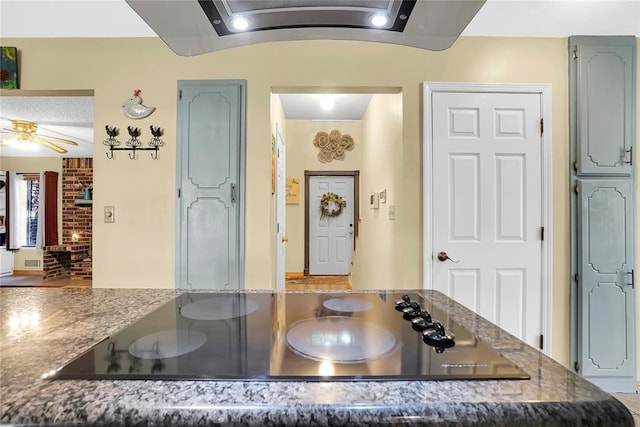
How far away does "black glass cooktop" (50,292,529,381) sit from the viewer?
0.58 meters

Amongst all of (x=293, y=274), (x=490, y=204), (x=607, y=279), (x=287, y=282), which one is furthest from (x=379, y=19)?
(x=293, y=274)

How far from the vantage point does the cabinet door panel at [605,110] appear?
2424 millimetres

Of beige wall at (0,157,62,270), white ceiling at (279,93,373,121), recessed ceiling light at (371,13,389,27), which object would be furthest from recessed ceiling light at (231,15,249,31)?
beige wall at (0,157,62,270)

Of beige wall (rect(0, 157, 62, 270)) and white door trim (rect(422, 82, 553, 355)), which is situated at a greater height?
beige wall (rect(0, 157, 62, 270))

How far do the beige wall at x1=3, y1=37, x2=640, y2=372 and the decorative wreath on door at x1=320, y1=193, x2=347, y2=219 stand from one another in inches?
159

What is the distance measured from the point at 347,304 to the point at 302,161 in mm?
5413

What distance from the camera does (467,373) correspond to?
0.58 meters

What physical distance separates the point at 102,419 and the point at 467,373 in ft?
1.85

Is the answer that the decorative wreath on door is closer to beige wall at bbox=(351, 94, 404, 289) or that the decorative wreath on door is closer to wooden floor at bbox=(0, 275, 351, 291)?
wooden floor at bbox=(0, 275, 351, 291)

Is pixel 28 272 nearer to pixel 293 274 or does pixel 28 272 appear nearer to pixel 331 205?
pixel 293 274

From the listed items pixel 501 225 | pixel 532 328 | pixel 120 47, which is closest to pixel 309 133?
pixel 120 47

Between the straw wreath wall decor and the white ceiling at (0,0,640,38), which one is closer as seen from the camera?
the white ceiling at (0,0,640,38)

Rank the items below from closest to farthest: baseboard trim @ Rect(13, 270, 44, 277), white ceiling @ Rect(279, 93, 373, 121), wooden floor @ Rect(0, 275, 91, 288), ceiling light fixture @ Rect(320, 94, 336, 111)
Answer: ceiling light fixture @ Rect(320, 94, 336, 111), white ceiling @ Rect(279, 93, 373, 121), wooden floor @ Rect(0, 275, 91, 288), baseboard trim @ Rect(13, 270, 44, 277)

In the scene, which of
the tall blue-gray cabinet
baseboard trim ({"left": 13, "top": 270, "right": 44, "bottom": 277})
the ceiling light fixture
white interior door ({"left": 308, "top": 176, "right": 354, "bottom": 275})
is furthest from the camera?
baseboard trim ({"left": 13, "top": 270, "right": 44, "bottom": 277})
